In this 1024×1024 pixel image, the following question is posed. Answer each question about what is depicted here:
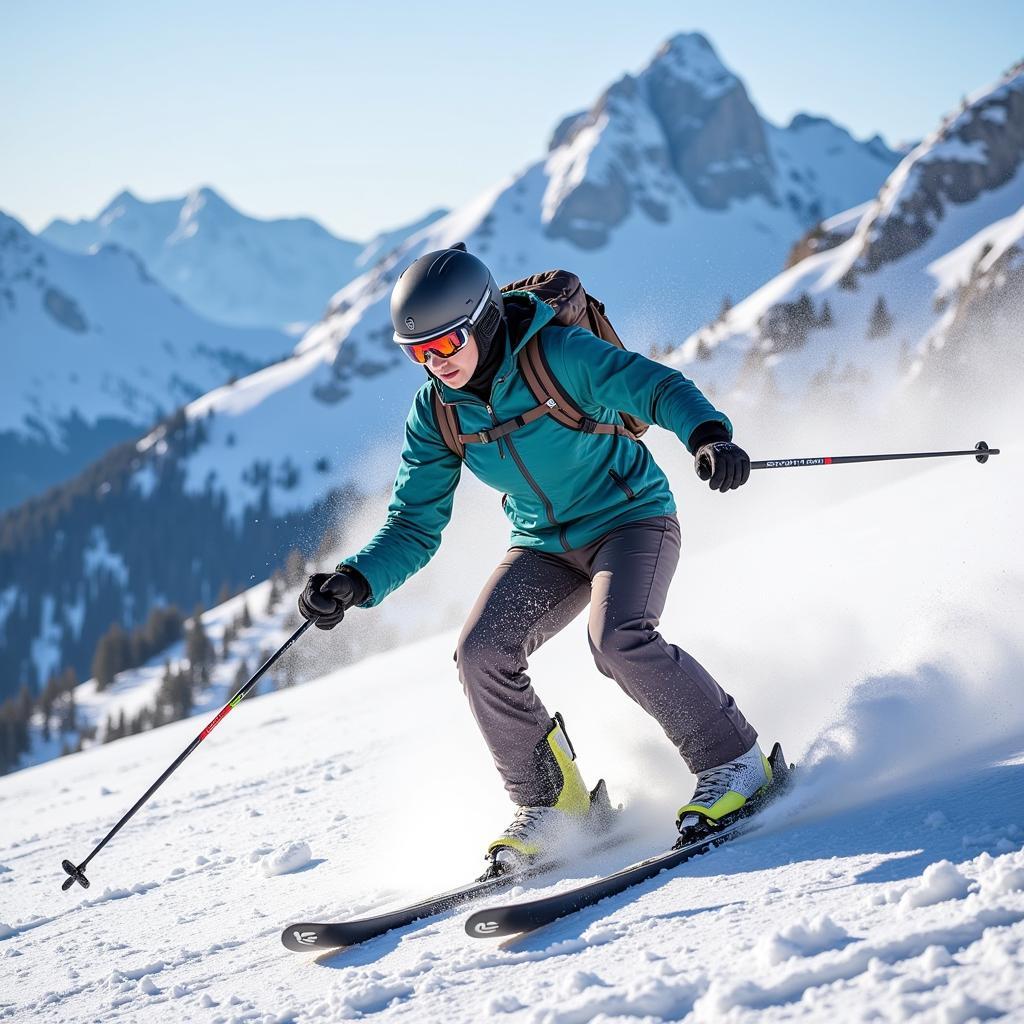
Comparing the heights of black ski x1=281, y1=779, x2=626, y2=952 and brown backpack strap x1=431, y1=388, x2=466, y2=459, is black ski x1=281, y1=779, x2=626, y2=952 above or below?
below

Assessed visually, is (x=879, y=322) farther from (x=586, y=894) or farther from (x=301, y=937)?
(x=301, y=937)

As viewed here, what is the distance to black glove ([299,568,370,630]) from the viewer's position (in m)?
3.91

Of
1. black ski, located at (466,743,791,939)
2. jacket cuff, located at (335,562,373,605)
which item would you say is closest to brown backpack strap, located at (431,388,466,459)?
jacket cuff, located at (335,562,373,605)

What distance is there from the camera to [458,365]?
3.76 meters

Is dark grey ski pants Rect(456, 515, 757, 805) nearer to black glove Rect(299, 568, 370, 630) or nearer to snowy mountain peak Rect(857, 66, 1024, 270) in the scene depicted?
black glove Rect(299, 568, 370, 630)

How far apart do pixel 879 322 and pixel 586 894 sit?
85605 millimetres

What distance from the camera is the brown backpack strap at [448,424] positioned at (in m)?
3.95

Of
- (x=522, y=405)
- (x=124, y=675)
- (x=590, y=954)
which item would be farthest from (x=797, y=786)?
(x=124, y=675)

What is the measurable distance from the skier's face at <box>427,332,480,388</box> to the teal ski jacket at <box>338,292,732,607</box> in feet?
0.25

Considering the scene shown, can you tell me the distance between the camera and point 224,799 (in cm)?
673

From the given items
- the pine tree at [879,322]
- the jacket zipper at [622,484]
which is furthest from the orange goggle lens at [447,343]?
the pine tree at [879,322]

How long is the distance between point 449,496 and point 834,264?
94237 mm

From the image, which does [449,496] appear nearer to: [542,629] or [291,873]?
[542,629]

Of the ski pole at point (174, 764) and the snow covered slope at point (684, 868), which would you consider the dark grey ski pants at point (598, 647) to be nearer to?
the snow covered slope at point (684, 868)
